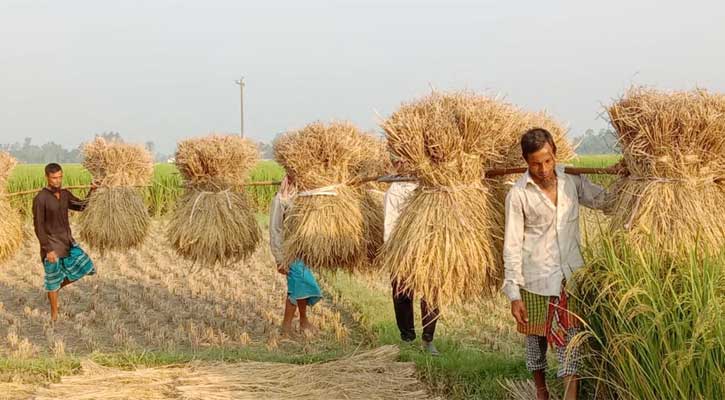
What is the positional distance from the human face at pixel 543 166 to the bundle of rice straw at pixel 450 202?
50 centimetres

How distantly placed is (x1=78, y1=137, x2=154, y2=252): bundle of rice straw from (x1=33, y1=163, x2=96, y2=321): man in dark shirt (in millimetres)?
337

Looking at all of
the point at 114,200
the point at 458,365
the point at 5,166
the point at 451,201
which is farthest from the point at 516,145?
the point at 5,166

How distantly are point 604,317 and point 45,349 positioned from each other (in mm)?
4881

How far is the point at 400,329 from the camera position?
6461mm

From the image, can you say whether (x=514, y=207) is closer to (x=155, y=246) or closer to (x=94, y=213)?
(x=94, y=213)

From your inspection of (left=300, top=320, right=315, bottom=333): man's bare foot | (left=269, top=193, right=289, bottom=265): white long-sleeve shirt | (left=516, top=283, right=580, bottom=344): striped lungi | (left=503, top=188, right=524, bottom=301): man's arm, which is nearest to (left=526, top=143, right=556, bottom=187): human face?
(left=503, top=188, right=524, bottom=301): man's arm

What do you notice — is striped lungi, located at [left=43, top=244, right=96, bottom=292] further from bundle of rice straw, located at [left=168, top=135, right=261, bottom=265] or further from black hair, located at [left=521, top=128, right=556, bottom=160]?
black hair, located at [left=521, top=128, right=556, bottom=160]

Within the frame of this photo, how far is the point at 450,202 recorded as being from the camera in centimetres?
457

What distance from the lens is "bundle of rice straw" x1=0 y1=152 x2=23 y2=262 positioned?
7.55 m

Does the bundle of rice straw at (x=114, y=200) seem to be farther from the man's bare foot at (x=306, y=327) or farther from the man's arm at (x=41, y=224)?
the man's bare foot at (x=306, y=327)

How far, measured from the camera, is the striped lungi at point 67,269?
Answer: 7.79m

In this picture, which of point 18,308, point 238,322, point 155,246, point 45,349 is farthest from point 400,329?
point 155,246

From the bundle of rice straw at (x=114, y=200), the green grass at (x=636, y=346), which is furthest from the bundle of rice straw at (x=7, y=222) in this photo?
the green grass at (x=636, y=346)

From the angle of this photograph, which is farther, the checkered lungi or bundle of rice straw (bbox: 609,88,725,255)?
the checkered lungi
